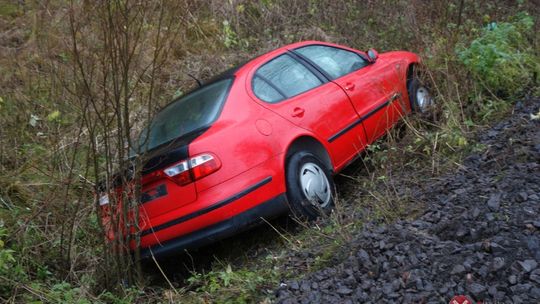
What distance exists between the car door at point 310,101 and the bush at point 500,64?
151 cm

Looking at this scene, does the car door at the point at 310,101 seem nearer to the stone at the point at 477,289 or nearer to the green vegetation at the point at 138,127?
the green vegetation at the point at 138,127

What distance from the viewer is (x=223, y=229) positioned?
459 centimetres

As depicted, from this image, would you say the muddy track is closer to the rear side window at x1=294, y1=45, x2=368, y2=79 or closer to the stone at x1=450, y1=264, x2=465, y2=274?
the stone at x1=450, y1=264, x2=465, y2=274

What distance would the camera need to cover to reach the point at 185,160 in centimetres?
458

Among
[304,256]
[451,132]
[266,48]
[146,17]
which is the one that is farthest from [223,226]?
[266,48]

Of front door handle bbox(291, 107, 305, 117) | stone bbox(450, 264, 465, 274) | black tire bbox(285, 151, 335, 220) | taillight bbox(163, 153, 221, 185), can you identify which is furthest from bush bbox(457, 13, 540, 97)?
stone bbox(450, 264, 465, 274)

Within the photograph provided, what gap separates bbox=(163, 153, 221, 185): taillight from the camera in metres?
4.58

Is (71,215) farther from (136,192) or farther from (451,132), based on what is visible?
(451,132)

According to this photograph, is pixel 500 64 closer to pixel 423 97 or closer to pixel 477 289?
pixel 423 97

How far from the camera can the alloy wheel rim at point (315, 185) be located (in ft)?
16.8

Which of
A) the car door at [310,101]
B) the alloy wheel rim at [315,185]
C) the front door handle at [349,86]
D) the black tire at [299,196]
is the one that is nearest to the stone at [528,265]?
the black tire at [299,196]

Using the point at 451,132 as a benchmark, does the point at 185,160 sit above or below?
above

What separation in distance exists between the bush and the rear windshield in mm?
2796

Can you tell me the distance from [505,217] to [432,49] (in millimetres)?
4199
